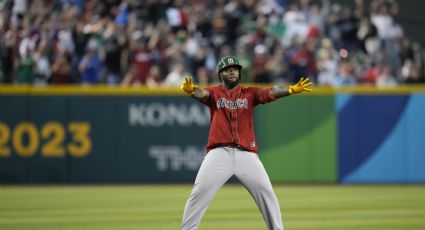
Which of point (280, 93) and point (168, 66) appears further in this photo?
point (168, 66)

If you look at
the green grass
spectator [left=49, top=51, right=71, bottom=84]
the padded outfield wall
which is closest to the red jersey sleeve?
the green grass

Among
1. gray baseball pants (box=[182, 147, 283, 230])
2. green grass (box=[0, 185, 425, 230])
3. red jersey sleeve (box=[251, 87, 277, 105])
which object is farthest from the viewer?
green grass (box=[0, 185, 425, 230])

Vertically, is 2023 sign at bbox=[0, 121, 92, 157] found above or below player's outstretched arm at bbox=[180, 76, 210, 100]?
below

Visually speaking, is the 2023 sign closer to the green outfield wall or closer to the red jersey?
the green outfield wall

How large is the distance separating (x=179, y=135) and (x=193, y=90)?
10910 millimetres

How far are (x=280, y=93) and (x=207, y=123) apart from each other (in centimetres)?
1085

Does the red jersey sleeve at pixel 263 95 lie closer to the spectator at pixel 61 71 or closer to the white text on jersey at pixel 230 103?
the white text on jersey at pixel 230 103

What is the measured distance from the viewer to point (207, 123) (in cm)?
1969

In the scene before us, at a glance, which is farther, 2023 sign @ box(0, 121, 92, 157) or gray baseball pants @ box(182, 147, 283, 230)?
2023 sign @ box(0, 121, 92, 157)

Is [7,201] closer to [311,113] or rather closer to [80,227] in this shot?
[80,227]

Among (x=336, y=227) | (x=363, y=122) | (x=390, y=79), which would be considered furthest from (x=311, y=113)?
(x=336, y=227)

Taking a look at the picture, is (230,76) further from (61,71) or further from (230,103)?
(61,71)

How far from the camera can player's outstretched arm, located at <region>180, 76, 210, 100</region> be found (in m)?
8.70

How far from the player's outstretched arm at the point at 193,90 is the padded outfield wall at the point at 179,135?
10643 millimetres
